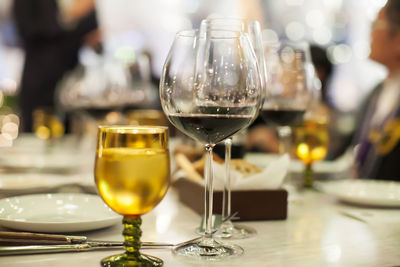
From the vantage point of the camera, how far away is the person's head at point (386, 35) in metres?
2.23

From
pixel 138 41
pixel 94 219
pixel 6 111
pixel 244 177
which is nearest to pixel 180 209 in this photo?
pixel 244 177

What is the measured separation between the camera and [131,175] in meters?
0.63

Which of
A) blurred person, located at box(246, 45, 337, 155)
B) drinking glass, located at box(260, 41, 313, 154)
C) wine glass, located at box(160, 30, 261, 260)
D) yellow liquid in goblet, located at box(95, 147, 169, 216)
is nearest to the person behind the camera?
yellow liquid in goblet, located at box(95, 147, 169, 216)

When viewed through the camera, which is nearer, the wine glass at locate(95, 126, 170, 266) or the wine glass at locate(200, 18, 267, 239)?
the wine glass at locate(95, 126, 170, 266)

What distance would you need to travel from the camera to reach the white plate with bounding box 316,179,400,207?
110cm

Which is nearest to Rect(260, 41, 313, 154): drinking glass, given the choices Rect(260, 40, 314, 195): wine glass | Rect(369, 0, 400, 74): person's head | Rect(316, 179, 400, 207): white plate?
Rect(260, 40, 314, 195): wine glass

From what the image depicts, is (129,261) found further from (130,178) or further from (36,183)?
(36,183)

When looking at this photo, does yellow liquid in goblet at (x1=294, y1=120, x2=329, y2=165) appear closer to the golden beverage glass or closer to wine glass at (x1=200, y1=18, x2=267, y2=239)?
the golden beverage glass

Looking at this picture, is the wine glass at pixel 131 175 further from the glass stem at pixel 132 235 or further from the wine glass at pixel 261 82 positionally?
the wine glass at pixel 261 82

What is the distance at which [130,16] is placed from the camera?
22.3 ft

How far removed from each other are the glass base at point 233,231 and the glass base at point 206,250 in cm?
7

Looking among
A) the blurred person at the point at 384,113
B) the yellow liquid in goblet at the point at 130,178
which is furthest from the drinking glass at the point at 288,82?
the blurred person at the point at 384,113

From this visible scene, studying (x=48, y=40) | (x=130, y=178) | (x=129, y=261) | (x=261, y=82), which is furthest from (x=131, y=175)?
(x=48, y=40)

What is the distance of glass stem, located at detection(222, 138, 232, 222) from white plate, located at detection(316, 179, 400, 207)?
320mm
